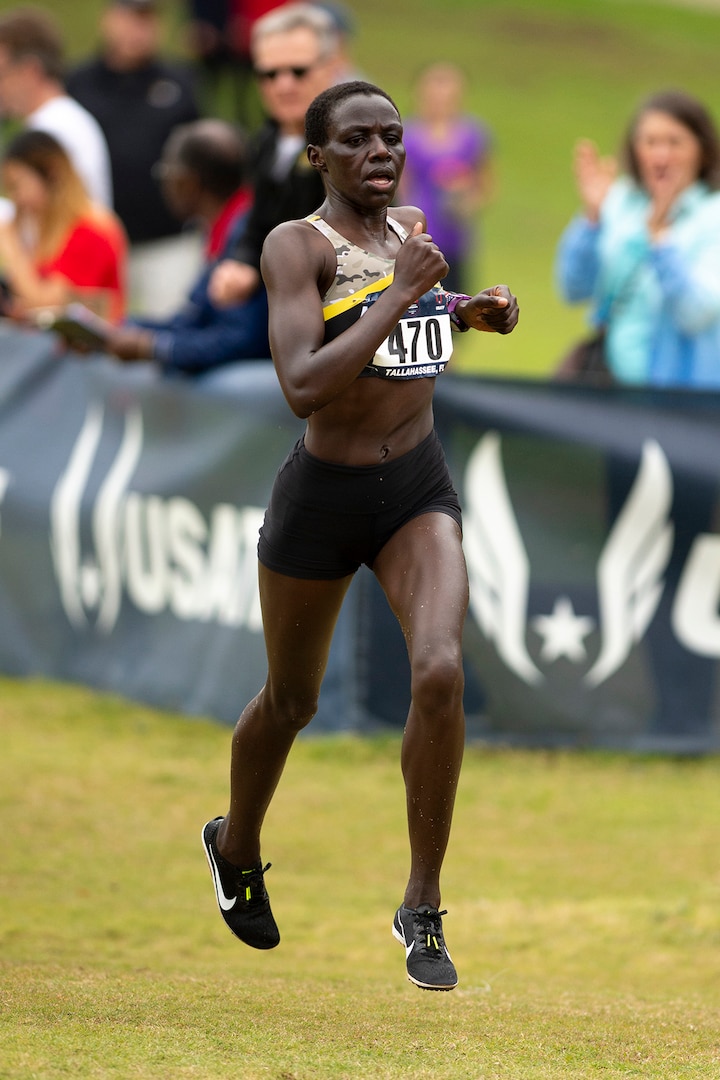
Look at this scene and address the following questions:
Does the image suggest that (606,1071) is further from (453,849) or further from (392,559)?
(453,849)

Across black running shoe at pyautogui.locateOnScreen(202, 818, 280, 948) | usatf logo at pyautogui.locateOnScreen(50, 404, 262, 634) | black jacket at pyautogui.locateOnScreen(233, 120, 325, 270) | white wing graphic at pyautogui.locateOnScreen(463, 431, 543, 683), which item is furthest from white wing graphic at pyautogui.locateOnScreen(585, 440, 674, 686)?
black running shoe at pyautogui.locateOnScreen(202, 818, 280, 948)

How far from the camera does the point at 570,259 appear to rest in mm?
8078

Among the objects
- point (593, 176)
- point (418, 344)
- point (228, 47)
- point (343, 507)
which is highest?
point (228, 47)

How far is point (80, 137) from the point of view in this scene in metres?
9.70

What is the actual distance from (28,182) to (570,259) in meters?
3.01

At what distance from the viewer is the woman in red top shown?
8.90 meters

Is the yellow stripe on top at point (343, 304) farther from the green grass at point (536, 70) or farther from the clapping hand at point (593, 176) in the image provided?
the green grass at point (536, 70)

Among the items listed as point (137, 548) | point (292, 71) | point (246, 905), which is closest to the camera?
point (246, 905)

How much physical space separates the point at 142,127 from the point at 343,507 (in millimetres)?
7141

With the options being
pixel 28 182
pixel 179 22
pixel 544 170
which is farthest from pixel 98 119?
pixel 179 22

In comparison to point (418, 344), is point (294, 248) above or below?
above

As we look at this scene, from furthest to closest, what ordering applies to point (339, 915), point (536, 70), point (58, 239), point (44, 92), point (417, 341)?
1. point (536, 70)
2. point (44, 92)
3. point (58, 239)
4. point (339, 915)
5. point (417, 341)

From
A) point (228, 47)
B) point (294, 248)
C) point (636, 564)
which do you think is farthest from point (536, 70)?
point (294, 248)

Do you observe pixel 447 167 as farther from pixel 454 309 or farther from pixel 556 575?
pixel 454 309
